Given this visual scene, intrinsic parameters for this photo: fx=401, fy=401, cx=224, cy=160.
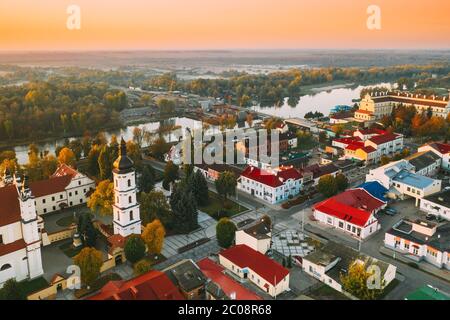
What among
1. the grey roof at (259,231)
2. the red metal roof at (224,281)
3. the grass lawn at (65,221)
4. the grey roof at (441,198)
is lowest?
the grass lawn at (65,221)

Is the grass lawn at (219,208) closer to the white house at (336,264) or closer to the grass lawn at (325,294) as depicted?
the white house at (336,264)

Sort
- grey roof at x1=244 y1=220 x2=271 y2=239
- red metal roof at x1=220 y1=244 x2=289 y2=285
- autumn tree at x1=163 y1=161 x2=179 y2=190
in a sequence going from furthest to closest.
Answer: autumn tree at x1=163 y1=161 x2=179 y2=190 → grey roof at x1=244 y1=220 x2=271 y2=239 → red metal roof at x1=220 y1=244 x2=289 y2=285

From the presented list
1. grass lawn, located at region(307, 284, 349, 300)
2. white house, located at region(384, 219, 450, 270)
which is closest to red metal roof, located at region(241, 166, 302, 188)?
white house, located at region(384, 219, 450, 270)

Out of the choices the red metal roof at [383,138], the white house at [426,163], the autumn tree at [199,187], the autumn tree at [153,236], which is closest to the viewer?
the autumn tree at [153,236]

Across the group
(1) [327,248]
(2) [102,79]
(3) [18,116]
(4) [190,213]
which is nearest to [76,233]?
(4) [190,213]

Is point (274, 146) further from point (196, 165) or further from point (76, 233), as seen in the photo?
point (76, 233)

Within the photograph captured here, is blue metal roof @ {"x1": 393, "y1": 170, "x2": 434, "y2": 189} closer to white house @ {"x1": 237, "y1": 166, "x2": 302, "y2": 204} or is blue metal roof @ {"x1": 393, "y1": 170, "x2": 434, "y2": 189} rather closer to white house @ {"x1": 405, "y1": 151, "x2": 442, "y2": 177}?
white house @ {"x1": 405, "y1": 151, "x2": 442, "y2": 177}

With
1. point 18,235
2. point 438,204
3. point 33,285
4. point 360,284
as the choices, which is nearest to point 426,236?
point 438,204

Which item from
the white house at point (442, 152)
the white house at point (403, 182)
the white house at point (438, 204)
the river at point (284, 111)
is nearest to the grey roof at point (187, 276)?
the white house at point (438, 204)
